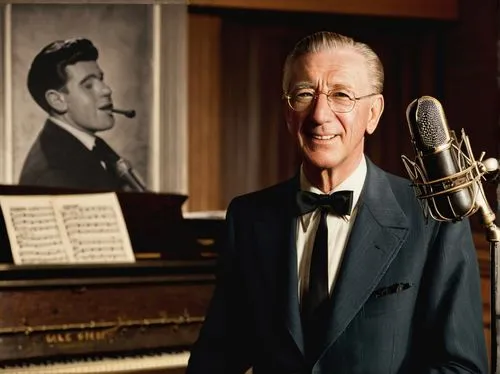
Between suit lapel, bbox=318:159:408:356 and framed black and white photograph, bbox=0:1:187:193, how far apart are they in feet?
9.63

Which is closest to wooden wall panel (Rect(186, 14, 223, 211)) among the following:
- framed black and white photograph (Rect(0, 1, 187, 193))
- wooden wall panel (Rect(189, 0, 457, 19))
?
framed black and white photograph (Rect(0, 1, 187, 193))

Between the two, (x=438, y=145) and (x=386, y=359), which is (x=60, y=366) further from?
(x=438, y=145)

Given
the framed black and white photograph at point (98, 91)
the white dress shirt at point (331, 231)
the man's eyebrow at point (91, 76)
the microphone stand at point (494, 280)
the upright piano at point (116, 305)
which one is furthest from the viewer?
the man's eyebrow at point (91, 76)

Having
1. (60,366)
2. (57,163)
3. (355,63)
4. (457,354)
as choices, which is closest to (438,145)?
(355,63)

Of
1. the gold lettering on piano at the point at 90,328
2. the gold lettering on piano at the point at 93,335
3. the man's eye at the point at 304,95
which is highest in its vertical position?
the man's eye at the point at 304,95

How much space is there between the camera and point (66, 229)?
3.09 metres

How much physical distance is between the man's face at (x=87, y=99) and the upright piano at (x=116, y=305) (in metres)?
1.35

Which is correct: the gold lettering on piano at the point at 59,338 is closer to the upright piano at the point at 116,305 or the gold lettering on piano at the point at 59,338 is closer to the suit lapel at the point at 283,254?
the upright piano at the point at 116,305

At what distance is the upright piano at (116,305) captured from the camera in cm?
304

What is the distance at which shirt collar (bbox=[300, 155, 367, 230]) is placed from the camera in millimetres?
1826

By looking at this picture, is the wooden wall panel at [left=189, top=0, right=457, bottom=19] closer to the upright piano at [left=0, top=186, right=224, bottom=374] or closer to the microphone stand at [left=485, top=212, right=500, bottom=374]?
the upright piano at [left=0, top=186, right=224, bottom=374]

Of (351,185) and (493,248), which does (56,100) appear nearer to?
(351,185)

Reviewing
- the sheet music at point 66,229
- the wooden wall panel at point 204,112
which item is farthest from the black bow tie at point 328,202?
the wooden wall panel at point 204,112

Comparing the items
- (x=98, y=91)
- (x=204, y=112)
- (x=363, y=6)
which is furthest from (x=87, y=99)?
(x=363, y=6)
